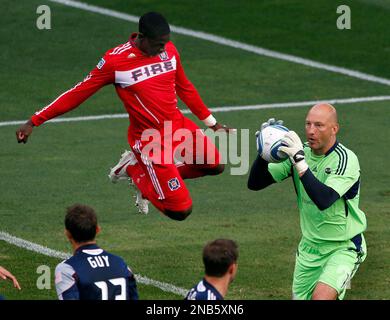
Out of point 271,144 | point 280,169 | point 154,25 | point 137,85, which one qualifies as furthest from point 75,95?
point 271,144

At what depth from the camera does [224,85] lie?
77.9 ft

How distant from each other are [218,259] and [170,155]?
5.56m

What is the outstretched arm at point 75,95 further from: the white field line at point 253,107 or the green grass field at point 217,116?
the white field line at point 253,107

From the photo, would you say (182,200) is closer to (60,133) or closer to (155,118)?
(155,118)

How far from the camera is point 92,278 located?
9.57 metres

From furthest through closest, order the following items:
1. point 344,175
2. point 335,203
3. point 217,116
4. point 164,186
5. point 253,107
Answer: point 253,107, point 217,116, point 164,186, point 335,203, point 344,175

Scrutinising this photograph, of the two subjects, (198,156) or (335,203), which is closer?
(335,203)

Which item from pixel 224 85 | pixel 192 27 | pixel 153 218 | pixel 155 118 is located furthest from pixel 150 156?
pixel 192 27

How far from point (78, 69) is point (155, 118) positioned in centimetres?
1028

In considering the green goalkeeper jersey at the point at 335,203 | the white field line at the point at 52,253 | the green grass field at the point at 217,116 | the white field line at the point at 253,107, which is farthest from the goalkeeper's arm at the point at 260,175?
the white field line at the point at 253,107

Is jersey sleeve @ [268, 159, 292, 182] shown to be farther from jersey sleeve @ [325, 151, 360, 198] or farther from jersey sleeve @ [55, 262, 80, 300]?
jersey sleeve @ [55, 262, 80, 300]

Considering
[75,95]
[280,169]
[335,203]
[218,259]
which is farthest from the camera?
[75,95]

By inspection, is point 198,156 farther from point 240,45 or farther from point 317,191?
point 240,45

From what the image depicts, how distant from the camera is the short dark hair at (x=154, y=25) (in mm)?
13664
